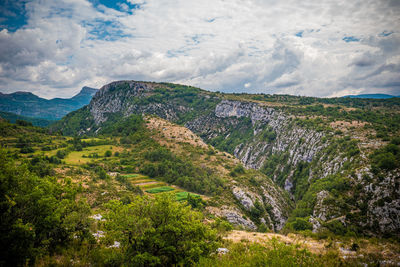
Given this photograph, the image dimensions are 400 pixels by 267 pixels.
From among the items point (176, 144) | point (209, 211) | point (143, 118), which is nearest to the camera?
point (209, 211)

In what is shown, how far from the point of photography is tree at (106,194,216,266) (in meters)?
11.4

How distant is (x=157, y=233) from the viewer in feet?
38.5

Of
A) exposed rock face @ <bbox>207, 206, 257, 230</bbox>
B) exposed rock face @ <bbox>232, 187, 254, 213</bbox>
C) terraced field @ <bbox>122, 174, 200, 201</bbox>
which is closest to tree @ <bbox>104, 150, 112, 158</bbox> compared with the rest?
terraced field @ <bbox>122, 174, 200, 201</bbox>

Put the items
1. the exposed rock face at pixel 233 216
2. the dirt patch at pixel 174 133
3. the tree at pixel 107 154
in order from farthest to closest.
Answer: the dirt patch at pixel 174 133 → the tree at pixel 107 154 → the exposed rock face at pixel 233 216

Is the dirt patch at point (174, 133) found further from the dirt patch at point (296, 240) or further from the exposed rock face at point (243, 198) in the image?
the dirt patch at point (296, 240)

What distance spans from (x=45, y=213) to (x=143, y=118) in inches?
5066

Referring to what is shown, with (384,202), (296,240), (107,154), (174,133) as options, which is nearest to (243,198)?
(384,202)

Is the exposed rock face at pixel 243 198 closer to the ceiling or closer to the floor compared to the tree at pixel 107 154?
closer to the floor

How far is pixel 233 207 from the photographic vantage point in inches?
2334

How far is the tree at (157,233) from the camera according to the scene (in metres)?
11.4

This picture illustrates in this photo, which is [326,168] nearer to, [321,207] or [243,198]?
[321,207]

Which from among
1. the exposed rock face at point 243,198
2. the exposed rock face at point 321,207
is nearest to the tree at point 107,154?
the exposed rock face at point 243,198

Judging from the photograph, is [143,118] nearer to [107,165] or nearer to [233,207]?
[107,165]

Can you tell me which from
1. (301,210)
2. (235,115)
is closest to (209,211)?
(301,210)
